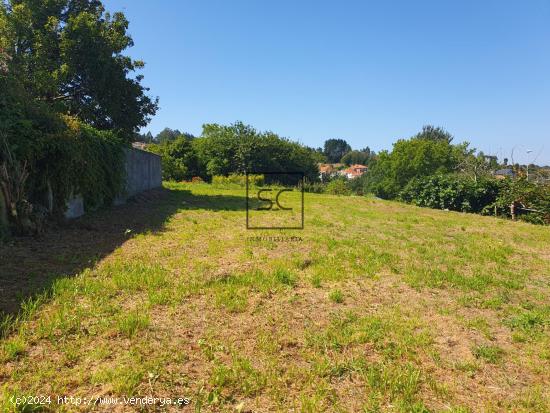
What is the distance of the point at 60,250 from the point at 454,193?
19644mm

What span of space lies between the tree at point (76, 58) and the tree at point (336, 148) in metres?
146

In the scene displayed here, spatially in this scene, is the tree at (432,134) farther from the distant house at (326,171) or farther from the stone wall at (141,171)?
the stone wall at (141,171)

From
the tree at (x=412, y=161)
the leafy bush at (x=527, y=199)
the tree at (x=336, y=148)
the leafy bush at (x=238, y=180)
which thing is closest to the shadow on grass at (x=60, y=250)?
the leafy bush at (x=527, y=199)

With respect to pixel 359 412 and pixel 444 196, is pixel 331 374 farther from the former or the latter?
pixel 444 196

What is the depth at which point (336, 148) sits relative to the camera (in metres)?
162

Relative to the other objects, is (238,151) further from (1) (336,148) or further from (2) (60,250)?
(1) (336,148)

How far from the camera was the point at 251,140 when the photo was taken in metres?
33.9

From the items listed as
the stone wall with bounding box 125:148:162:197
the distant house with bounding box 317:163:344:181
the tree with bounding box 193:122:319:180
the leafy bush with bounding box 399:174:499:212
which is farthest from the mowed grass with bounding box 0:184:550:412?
the distant house with bounding box 317:163:344:181

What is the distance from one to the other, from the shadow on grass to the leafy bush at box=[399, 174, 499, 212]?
1648cm

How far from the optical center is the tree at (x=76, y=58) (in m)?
12.3

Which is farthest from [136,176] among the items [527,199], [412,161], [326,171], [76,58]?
[326,171]

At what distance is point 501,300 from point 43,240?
760 cm

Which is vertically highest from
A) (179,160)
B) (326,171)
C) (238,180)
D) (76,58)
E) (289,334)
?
(76,58)

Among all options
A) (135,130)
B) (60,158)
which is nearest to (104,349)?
(60,158)
